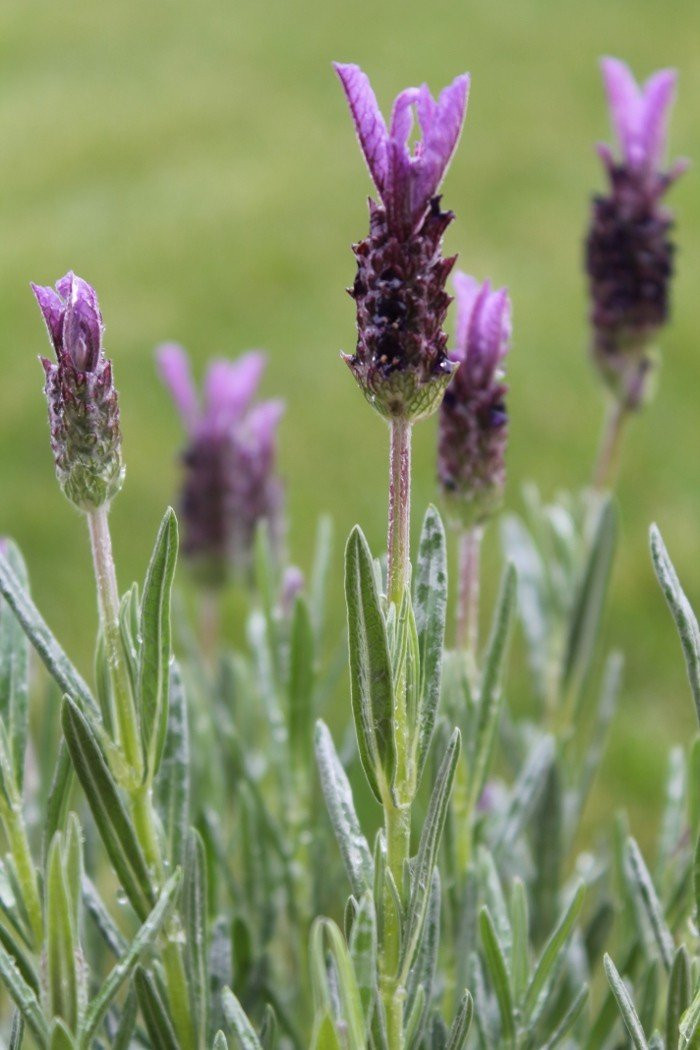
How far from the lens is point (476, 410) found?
32.1 inches

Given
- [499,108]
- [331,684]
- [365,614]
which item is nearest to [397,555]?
[365,614]

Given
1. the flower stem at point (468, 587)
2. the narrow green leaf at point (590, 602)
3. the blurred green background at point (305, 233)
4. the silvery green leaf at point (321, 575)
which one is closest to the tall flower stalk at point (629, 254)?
the narrow green leaf at point (590, 602)

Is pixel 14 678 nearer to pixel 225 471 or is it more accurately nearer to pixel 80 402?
pixel 80 402

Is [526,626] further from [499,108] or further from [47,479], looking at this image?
[499,108]

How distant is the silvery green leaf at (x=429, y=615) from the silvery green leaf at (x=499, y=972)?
105mm

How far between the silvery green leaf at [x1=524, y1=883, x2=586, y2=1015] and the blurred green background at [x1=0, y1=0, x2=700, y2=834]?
92 centimetres

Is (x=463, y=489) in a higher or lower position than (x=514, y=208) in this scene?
lower

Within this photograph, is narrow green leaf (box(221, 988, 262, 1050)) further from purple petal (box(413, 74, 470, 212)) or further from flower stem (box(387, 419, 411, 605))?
purple petal (box(413, 74, 470, 212))

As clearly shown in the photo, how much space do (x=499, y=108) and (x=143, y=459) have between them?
1.79 metres

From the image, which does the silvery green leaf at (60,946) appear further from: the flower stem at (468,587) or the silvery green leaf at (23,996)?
the flower stem at (468,587)

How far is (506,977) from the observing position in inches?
27.3

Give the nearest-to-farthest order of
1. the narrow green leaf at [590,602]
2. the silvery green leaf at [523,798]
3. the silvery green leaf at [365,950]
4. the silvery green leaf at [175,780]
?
the silvery green leaf at [365,950]
the silvery green leaf at [175,780]
the silvery green leaf at [523,798]
the narrow green leaf at [590,602]

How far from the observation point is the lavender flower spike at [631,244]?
3.68ft

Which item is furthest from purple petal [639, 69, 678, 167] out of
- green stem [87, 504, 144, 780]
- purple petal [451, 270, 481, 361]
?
green stem [87, 504, 144, 780]
